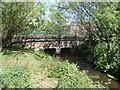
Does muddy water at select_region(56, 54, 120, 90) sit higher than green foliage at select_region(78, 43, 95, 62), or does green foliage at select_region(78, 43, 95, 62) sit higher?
green foliage at select_region(78, 43, 95, 62)

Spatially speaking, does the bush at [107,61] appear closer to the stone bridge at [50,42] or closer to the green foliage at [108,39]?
the green foliage at [108,39]

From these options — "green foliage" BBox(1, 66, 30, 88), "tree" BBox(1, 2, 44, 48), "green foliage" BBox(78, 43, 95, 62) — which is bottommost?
"green foliage" BBox(78, 43, 95, 62)

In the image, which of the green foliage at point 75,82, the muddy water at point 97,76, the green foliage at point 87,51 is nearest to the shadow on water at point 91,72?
the muddy water at point 97,76

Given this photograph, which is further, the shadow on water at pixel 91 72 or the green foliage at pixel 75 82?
the shadow on water at pixel 91 72

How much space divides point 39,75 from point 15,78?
4.52 ft

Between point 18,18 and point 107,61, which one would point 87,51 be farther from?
point 18,18

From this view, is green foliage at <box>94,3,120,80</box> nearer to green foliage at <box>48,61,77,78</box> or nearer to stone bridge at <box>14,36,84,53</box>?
green foliage at <box>48,61,77,78</box>

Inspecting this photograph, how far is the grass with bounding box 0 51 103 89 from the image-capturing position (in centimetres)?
605

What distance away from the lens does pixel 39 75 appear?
24.4ft

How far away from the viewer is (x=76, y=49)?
13.6m

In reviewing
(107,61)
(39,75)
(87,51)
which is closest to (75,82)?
(39,75)

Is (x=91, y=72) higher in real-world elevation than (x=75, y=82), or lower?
lower

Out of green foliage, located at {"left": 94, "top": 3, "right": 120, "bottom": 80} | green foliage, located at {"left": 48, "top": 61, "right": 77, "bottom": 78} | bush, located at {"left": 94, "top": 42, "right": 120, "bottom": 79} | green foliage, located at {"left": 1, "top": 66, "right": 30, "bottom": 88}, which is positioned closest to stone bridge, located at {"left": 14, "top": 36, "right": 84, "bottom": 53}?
bush, located at {"left": 94, "top": 42, "right": 120, "bottom": 79}

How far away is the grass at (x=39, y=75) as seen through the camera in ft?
19.9
